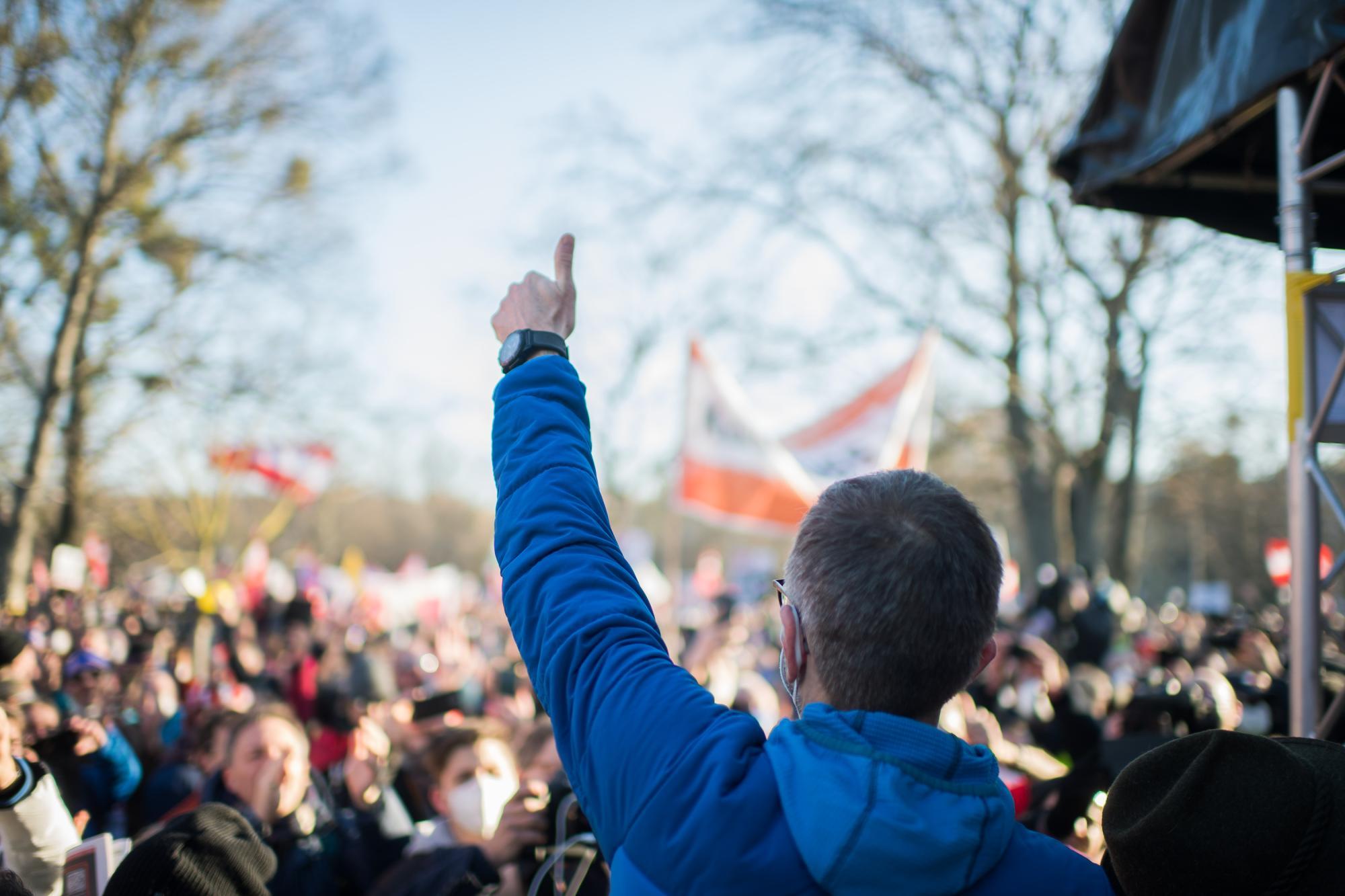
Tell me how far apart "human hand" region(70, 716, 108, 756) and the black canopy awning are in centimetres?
447

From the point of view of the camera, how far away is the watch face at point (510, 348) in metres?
1.56

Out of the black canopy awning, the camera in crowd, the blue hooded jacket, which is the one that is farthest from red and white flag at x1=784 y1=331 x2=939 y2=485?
the blue hooded jacket

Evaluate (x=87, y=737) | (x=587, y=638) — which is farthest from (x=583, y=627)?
(x=87, y=737)

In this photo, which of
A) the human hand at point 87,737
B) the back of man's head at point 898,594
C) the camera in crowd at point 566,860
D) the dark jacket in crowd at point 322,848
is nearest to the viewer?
the back of man's head at point 898,594

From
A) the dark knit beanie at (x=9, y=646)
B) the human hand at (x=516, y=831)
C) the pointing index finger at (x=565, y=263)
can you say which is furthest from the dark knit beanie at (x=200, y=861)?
the dark knit beanie at (x=9, y=646)

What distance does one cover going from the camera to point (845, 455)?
7527 mm

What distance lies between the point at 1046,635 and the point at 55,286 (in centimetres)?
1525

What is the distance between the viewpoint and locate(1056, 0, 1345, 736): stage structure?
2.82 metres

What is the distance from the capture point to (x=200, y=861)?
224cm

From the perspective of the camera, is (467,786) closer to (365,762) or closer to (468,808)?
(468,808)

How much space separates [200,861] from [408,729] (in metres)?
3.51

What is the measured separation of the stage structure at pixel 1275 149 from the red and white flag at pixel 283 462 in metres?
16.2

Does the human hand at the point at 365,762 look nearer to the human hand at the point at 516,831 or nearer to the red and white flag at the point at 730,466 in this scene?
the human hand at the point at 516,831

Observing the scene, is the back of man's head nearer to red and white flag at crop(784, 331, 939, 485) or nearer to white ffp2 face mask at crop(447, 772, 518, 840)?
white ffp2 face mask at crop(447, 772, 518, 840)
